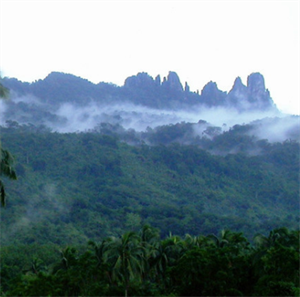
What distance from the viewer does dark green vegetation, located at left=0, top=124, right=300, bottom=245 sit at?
11081cm

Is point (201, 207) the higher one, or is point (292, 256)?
point (292, 256)

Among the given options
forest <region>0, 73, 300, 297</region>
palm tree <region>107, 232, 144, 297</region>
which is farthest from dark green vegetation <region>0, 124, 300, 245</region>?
palm tree <region>107, 232, 144, 297</region>

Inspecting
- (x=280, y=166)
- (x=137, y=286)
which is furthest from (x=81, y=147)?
(x=137, y=286)

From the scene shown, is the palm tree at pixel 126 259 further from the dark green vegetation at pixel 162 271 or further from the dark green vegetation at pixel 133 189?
the dark green vegetation at pixel 133 189

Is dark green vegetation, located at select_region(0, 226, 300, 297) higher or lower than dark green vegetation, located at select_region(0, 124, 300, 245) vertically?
higher

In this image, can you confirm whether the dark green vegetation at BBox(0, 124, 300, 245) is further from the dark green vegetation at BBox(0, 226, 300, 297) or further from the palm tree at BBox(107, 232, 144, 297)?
the palm tree at BBox(107, 232, 144, 297)

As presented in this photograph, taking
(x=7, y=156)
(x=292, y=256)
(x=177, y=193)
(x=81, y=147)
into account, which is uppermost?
(x=7, y=156)

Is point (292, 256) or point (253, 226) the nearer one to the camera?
point (292, 256)

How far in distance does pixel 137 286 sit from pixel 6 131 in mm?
159033

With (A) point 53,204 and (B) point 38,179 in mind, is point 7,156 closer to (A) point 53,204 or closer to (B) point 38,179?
(A) point 53,204

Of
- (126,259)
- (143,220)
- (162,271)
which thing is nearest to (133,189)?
(143,220)

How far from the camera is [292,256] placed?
33.4 m

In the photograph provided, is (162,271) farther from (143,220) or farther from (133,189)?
(133,189)

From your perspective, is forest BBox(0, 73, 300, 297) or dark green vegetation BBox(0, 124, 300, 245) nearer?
forest BBox(0, 73, 300, 297)
